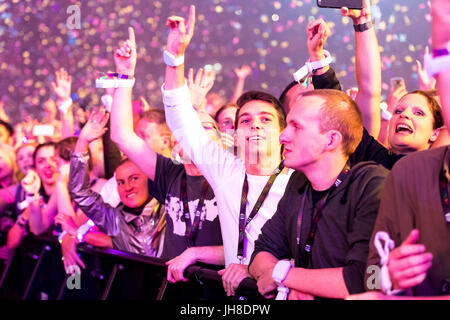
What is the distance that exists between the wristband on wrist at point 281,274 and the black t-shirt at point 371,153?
58cm

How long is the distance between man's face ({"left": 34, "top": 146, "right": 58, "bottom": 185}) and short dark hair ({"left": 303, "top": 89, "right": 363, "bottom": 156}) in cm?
256

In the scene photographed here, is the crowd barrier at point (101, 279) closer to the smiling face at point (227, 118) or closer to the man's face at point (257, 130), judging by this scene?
the man's face at point (257, 130)

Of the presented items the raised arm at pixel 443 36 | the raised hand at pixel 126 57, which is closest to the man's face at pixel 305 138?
the raised arm at pixel 443 36

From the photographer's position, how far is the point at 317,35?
2197mm

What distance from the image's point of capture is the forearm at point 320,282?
61.6 inches

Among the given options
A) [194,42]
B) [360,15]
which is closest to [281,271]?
[360,15]

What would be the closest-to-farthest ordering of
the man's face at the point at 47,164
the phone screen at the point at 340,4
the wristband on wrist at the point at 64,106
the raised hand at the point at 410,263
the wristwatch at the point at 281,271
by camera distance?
1. the raised hand at the point at 410,263
2. the wristwatch at the point at 281,271
3. the phone screen at the point at 340,4
4. the man's face at the point at 47,164
5. the wristband on wrist at the point at 64,106

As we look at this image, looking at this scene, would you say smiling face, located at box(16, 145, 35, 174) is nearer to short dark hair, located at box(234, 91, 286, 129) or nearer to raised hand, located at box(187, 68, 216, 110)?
raised hand, located at box(187, 68, 216, 110)

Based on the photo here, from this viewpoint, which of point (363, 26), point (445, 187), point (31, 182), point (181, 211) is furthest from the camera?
point (31, 182)

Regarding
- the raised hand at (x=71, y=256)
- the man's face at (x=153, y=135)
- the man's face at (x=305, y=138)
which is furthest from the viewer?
the man's face at (x=153, y=135)

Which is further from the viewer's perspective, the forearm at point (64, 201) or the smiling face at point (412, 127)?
the forearm at point (64, 201)

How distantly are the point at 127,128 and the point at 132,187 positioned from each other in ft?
1.44

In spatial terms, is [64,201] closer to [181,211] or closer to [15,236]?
[15,236]

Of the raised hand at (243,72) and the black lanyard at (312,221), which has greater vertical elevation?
the raised hand at (243,72)
